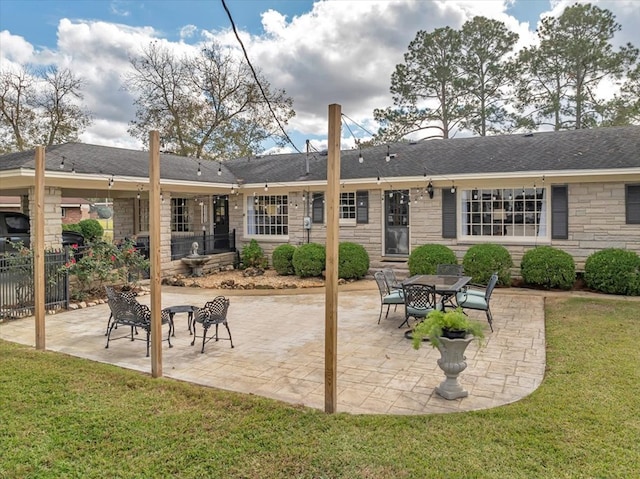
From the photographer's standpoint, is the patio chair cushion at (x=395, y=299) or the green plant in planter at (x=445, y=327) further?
the patio chair cushion at (x=395, y=299)

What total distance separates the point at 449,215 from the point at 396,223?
167 centimetres

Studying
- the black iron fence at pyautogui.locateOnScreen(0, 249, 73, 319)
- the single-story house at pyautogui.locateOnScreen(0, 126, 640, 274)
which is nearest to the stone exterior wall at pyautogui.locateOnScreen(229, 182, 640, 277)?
the single-story house at pyautogui.locateOnScreen(0, 126, 640, 274)

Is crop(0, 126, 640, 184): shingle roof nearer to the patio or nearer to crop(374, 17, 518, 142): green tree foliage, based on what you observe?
the patio

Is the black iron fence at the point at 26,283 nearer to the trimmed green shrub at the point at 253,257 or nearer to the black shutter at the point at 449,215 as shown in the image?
the trimmed green shrub at the point at 253,257

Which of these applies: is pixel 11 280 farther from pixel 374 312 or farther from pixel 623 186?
pixel 623 186

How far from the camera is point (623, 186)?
10320 millimetres

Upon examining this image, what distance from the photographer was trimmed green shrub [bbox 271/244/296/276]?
13.0 meters

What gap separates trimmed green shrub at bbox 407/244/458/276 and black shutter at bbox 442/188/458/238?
0.64 meters

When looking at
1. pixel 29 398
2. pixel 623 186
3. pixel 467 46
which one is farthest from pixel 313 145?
pixel 467 46

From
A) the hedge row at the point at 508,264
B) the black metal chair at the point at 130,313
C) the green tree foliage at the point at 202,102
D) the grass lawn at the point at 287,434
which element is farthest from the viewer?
the green tree foliage at the point at 202,102

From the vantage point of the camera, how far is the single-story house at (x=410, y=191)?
10375mm

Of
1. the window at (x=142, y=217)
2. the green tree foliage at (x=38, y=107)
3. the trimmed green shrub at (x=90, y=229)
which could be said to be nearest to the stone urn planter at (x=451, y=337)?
the window at (x=142, y=217)

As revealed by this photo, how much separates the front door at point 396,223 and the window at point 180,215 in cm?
740

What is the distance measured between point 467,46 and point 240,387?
23077 millimetres
